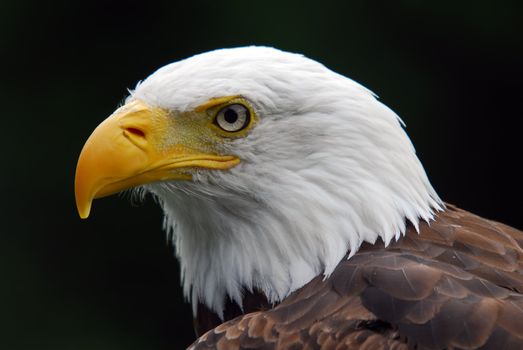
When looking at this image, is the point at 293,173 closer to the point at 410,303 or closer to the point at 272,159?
the point at 272,159

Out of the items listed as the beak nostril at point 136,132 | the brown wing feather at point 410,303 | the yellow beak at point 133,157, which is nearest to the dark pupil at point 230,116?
the yellow beak at point 133,157

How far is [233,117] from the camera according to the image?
119 inches

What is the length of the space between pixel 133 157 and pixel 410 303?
804mm

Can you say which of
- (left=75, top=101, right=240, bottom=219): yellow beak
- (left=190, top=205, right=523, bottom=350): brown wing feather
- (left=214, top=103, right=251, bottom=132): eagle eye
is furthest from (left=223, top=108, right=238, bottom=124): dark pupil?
(left=190, top=205, right=523, bottom=350): brown wing feather

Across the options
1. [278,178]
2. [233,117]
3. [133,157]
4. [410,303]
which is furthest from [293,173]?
[410,303]

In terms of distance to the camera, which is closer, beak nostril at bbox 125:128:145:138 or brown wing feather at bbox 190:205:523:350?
brown wing feather at bbox 190:205:523:350

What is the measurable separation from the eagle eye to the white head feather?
0.10 ft

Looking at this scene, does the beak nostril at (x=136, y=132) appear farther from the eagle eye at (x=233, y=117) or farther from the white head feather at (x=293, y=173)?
the eagle eye at (x=233, y=117)

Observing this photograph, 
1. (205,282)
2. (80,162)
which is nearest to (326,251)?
(205,282)

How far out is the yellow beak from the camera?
292cm

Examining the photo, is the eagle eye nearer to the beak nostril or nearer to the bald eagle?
the bald eagle

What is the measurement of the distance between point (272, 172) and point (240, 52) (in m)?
0.33

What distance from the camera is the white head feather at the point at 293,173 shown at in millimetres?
3002

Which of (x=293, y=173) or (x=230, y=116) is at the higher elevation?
(x=230, y=116)
